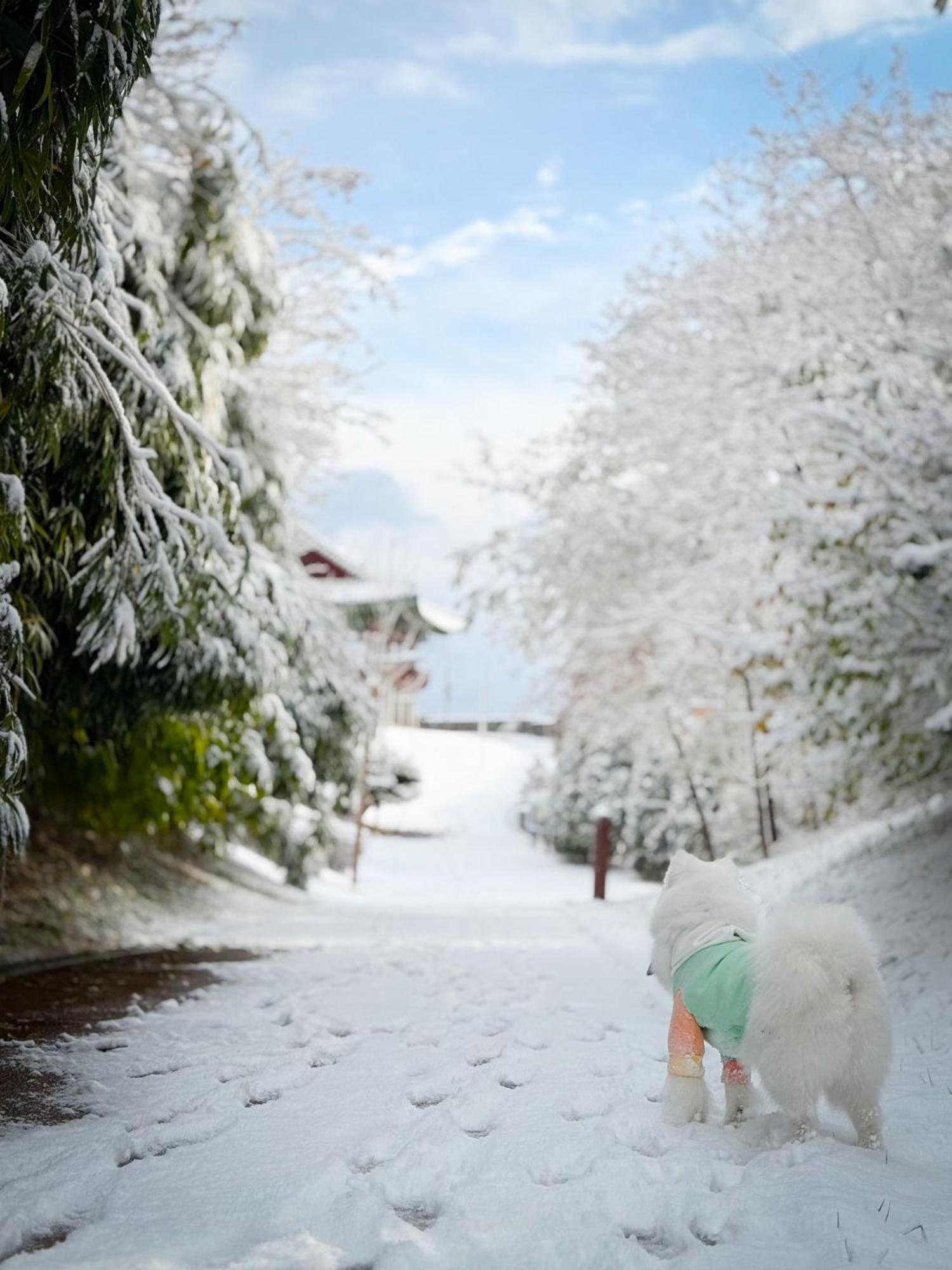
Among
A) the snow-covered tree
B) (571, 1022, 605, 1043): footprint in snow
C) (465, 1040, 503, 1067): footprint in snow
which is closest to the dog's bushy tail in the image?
(465, 1040, 503, 1067): footprint in snow

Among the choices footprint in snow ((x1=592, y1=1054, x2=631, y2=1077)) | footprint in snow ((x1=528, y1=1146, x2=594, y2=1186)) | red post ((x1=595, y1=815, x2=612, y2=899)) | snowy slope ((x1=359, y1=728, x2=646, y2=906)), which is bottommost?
snowy slope ((x1=359, y1=728, x2=646, y2=906))

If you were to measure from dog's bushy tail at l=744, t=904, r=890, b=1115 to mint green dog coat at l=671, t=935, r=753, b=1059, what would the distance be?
151mm

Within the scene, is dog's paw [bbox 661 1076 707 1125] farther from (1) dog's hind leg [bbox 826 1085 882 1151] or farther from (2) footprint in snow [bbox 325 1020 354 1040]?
(2) footprint in snow [bbox 325 1020 354 1040]

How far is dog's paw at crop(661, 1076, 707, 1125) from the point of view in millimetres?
3365

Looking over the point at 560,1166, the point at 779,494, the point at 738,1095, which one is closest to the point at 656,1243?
the point at 560,1166

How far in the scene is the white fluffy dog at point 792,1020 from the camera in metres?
2.96

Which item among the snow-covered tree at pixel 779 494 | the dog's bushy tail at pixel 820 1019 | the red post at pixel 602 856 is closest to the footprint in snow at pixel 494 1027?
the dog's bushy tail at pixel 820 1019

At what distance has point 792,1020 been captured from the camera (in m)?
2.98

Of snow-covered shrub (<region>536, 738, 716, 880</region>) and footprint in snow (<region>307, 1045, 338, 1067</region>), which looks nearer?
footprint in snow (<region>307, 1045, 338, 1067</region>)

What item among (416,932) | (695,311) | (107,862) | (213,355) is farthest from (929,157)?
(107,862)

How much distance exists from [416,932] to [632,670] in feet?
22.8

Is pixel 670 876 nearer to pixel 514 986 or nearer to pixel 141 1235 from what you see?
pixel 141 1235

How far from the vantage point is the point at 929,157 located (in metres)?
9.30

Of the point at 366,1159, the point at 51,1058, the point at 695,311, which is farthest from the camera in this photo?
the point at 695,311
